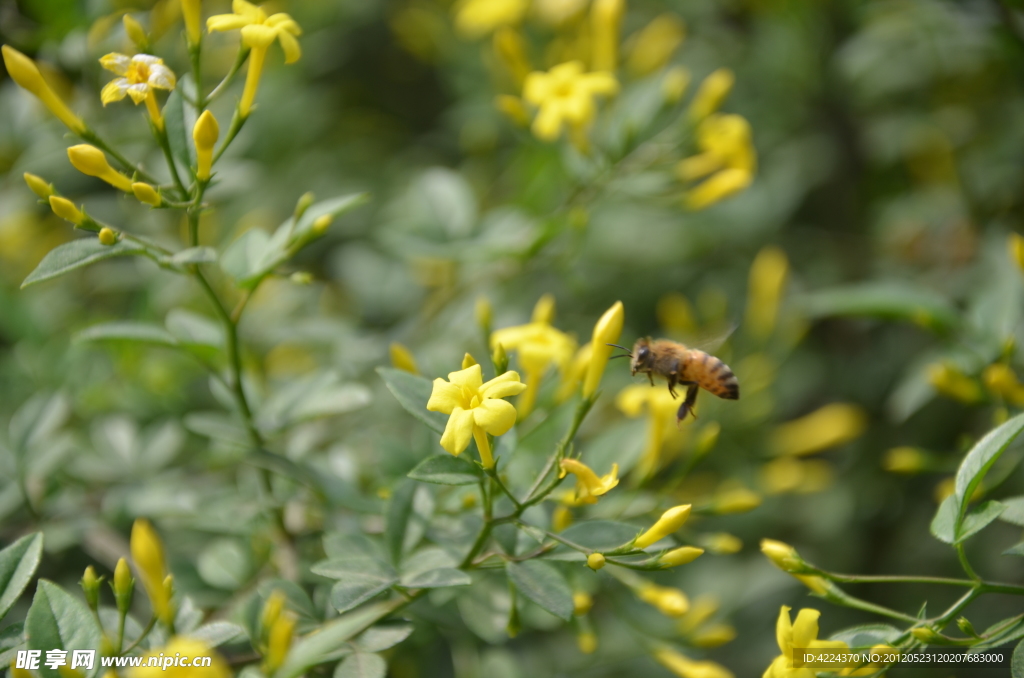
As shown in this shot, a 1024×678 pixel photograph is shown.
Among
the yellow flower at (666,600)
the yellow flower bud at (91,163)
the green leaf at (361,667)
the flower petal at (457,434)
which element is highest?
the yellow flower bud at (91,163)

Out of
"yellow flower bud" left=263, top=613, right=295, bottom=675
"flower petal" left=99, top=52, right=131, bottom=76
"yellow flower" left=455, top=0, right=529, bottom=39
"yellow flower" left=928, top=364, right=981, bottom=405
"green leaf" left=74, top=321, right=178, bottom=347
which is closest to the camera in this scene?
"yellow flower bud" left=263, top=613, right=295, bottom=675

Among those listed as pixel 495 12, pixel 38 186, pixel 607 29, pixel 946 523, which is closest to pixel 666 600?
pixel 946 523

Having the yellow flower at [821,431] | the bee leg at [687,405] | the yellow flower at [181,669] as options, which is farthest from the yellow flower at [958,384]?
the yellow flower at [181,669]

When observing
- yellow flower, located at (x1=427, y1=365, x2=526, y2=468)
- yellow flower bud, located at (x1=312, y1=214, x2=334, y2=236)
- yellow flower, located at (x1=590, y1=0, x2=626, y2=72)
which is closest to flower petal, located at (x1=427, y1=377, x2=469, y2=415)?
yellow flower, located at (x1=427, y1=365, x2=526, y2=468)

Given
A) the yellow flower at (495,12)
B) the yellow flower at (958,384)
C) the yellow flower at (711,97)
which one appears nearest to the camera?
the yellow flower at (958,384)

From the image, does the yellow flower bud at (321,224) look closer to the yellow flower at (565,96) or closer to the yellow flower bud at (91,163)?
the yellow flower bud at (91,163)

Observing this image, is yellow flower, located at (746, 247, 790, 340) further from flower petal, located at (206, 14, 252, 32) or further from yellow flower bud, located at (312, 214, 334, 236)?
flower petal, located at (206, 14, 252, 32)

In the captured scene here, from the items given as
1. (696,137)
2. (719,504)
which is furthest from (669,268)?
(719,504)
